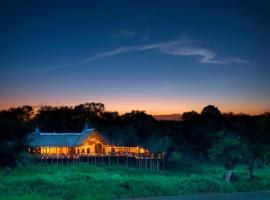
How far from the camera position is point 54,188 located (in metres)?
46.7

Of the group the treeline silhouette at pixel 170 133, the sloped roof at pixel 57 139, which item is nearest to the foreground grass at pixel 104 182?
the treeline silhouette at pixel 170 133

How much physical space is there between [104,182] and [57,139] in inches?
723

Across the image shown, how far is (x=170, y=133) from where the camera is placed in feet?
245

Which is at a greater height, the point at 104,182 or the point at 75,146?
the point at 75,146

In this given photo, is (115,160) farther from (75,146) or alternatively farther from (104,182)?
(104,182)

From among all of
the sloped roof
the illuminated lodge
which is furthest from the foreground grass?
the sloped roof

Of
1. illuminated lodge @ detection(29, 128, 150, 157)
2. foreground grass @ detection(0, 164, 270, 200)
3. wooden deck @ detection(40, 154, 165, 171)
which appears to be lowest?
foreground grass @ detection(0, 164, 270, 200)

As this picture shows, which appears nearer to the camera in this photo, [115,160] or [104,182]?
[104,182]

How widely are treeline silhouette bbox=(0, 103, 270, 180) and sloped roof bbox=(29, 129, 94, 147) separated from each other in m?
1.42

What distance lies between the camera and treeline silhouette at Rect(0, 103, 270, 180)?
5941 cm

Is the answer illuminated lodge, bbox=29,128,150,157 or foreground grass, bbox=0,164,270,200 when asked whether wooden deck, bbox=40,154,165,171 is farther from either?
foreground grass, bbox=0,164,270,200

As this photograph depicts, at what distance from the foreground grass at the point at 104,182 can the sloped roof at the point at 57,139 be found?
7129mm

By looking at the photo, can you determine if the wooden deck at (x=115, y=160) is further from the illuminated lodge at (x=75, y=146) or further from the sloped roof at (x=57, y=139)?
the sloped roof at (x=57, y=139)

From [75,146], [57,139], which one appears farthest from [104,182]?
[57,139]
